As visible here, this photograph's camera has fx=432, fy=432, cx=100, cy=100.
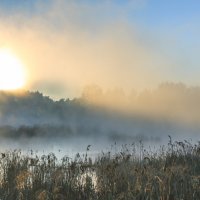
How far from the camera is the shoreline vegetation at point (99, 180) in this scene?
33.4 feet

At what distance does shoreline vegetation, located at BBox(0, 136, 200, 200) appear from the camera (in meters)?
10.2

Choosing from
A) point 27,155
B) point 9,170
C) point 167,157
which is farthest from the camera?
point 167,157

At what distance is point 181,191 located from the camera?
10.6 metres

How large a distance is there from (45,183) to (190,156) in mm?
7670

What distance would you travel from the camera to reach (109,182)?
12.4 metres

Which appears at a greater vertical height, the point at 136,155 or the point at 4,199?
the point at 136,155

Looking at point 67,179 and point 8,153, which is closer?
point 67,179

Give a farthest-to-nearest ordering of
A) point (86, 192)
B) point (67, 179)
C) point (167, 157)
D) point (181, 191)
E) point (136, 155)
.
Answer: point (136, 155), point (167, 157), point (67, 179), point (86, 192), point (181, 191)

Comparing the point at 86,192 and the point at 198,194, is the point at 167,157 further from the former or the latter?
the point at 198,194

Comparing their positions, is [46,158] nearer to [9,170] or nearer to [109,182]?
[9,170]

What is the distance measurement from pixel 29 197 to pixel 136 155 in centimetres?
989

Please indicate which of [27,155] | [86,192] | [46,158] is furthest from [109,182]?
[27,155]

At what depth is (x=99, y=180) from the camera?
12672 millimetres

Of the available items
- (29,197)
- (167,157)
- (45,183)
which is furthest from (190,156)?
(29,197)
